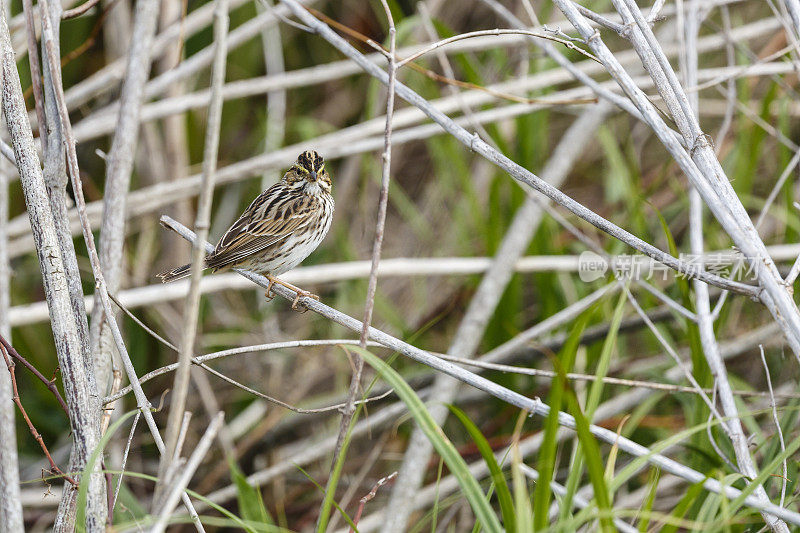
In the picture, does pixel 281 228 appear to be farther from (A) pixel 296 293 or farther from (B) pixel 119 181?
(B) pixel 119 181

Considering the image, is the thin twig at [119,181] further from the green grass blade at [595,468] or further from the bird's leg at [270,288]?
the green grass blade at [595,468]

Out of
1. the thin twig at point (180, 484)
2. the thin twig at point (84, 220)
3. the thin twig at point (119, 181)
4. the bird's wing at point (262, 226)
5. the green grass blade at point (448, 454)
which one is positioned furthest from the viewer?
the bird's wing at point (262, 226)

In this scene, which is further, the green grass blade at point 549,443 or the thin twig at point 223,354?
the thin twig at point 223,354

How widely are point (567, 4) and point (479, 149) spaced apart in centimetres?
48

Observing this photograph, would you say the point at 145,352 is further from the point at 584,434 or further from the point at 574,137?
the point at 584,434

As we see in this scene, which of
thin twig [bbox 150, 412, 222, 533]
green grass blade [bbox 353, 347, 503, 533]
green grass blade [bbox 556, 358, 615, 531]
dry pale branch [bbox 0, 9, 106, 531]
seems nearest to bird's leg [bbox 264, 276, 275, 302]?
dry pale branch [bbox 0, 9, 106, 531]

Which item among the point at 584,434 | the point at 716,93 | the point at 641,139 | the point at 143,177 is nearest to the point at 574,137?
the point at 641,139

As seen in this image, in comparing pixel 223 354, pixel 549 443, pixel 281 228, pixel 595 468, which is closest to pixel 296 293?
pixel 281 228

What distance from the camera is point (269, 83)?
4539mm

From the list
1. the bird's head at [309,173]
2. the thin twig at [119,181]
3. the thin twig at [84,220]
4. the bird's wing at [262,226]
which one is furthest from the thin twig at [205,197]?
the bird's head at [309,173]

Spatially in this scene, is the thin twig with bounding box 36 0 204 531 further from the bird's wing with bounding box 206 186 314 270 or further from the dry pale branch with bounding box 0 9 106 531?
the bird's wing with bounding box 206 186 314 270

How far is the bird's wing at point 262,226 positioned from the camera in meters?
3.23

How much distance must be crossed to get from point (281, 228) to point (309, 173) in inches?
11.1

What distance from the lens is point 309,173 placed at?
3.53 m
